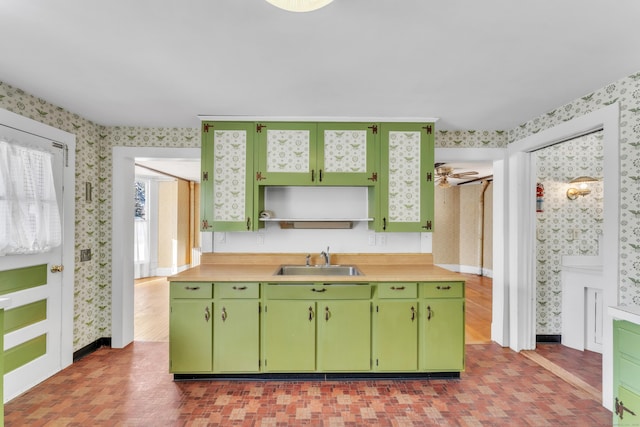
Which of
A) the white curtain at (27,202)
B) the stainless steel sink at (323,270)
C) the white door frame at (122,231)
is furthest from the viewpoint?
the white door frame at (122,231)

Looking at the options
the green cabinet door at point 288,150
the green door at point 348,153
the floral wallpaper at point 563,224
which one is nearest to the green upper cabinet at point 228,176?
the green cabinet door at point 288,150

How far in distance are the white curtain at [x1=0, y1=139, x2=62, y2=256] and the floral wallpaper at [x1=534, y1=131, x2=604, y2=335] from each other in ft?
15.9

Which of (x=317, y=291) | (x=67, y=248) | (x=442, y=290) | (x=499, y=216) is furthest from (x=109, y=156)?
(x=499, y=216)

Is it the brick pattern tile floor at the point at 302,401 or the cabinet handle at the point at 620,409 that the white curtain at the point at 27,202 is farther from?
the cabinet handle at the point at 620,409

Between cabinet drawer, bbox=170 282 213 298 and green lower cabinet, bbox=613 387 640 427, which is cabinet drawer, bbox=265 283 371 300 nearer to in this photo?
cabinet drawer, bbox=170 282 213 298

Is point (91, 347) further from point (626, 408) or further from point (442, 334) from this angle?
point (626, 408)

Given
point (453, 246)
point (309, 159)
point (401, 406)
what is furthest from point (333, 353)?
point (453, 246)

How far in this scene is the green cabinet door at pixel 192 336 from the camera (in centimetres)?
269

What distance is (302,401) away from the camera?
8.00 feet

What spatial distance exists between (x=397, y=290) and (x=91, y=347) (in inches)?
124

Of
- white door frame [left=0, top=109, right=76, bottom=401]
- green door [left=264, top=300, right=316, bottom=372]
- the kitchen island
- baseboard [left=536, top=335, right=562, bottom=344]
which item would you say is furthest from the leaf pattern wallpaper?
green door [left=264, top=300, right=316, bottom=372]

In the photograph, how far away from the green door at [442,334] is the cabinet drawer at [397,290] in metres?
0.14

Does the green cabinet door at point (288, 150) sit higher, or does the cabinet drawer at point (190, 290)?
the green cabinet door at point (288, 150)

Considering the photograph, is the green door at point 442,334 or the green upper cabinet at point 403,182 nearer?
the green door at point 442,334
